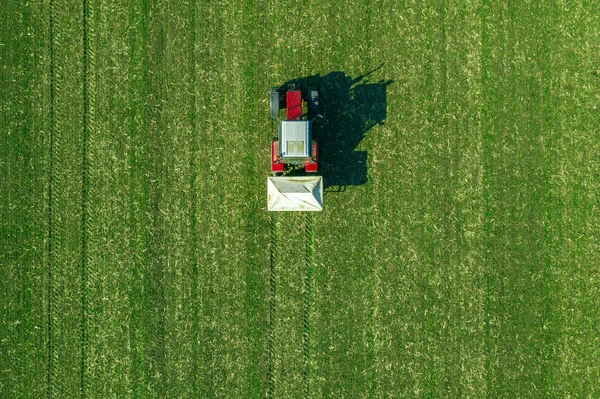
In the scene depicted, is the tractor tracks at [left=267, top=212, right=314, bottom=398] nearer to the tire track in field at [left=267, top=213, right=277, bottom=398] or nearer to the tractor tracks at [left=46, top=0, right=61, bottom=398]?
the tire track in field at [left=267, top=213, right=277, bottom=398]

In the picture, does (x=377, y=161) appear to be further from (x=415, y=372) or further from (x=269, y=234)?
(x=415, y=372)

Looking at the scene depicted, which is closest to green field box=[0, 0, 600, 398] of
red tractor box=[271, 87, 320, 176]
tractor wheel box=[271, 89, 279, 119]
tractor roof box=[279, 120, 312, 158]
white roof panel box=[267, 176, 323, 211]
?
red tractor box=[271, 87, 320, 176]

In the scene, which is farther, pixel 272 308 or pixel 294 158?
pixel 272 308

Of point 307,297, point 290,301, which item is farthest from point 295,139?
point 290,301

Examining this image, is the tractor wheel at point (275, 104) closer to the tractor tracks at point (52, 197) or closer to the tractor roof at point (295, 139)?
the tractor roof at point (295, 139)

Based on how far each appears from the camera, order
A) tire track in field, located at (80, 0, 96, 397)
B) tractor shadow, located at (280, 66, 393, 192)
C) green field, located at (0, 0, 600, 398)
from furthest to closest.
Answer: tractor shadow, located at (280, 66, 393, 192)
tire track in field, located at (80, 0, 96, 397)
green field, located at (0, 0, 600, 398)

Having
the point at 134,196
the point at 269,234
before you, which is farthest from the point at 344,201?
the point at 134,196


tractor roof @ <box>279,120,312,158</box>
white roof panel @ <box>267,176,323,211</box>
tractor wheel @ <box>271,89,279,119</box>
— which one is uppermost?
tractor wheel @ <box>271,89,279,119</box>

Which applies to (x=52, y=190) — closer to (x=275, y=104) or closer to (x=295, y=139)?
(x=275, y=104)
